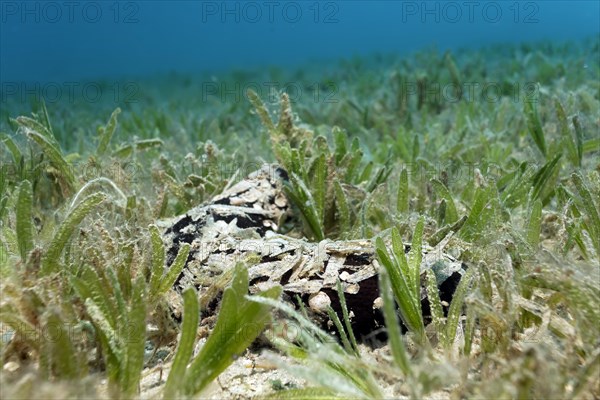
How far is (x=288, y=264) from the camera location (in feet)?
5.12

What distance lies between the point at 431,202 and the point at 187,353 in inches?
59.7

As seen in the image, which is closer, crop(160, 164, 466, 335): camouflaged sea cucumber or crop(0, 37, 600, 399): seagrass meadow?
crop(0, 37, 600, 399): seagrass meadow

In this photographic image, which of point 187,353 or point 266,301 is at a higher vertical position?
point 266,301

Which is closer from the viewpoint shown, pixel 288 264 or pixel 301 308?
pixel 301 308

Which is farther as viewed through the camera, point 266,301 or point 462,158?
point 462,158

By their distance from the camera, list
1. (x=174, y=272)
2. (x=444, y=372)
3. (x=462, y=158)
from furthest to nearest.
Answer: (x=462, y=158) < (x=174, y=272) < (x=444, y=372)

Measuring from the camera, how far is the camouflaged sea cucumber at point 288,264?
1456 mm

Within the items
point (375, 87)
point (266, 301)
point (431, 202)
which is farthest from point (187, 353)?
point (375, 87)

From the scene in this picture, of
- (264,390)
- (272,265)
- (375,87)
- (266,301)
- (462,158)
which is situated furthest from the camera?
(375,87)

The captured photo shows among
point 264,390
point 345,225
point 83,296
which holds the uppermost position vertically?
point 83,296

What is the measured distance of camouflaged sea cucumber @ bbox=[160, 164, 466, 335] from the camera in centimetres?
146

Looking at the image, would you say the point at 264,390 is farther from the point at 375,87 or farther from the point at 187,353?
the point at 375,87

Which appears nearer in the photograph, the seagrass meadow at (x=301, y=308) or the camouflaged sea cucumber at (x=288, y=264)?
the seagrass meadow at (x=301, y=308)

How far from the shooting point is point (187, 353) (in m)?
1.09
